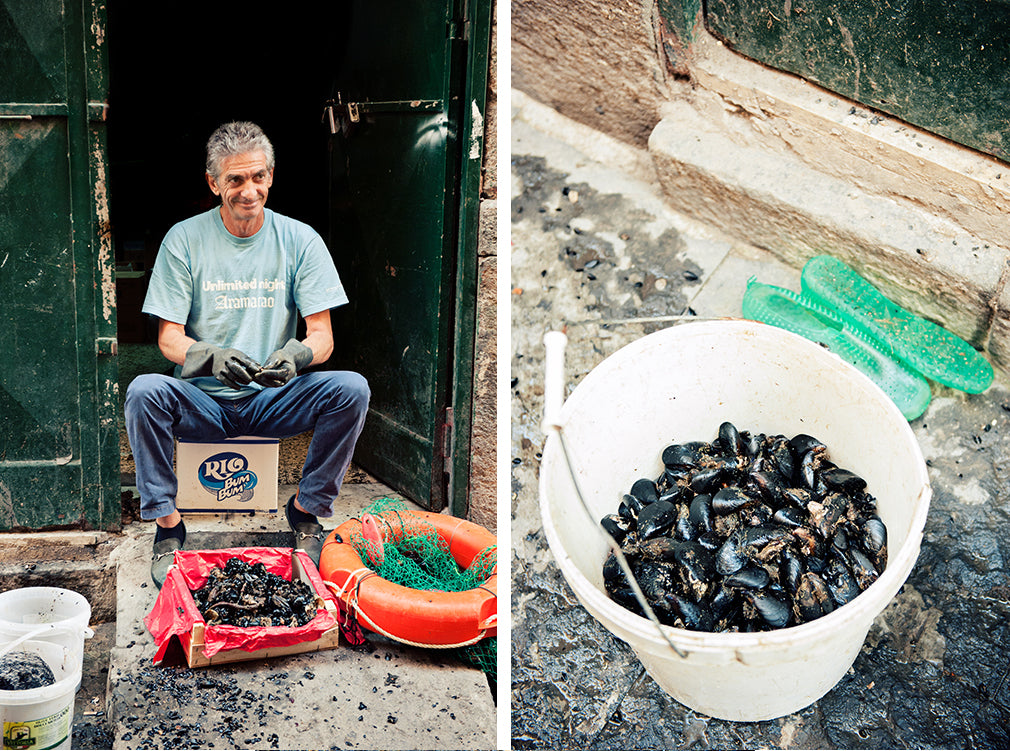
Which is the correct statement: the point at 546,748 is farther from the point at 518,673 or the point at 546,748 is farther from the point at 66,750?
the point at 66,750

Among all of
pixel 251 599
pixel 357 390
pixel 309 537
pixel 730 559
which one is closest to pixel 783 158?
pixel 730 559

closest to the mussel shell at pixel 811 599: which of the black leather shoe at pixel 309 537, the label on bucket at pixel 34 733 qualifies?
the black leather shoe at pixel 309 537

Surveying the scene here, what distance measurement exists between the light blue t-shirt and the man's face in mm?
51

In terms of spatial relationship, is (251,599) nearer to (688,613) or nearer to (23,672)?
(23,672)

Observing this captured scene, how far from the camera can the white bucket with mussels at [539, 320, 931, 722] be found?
6.88ft

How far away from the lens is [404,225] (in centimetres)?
360

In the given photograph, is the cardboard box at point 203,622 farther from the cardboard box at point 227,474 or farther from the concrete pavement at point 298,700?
the cardboard box at point 227,474

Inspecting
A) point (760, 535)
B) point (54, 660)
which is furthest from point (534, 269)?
point (54, 660)

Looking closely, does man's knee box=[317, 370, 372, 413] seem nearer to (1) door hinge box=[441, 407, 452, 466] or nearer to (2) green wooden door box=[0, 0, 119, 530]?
(1) door hinge box=[441, 407, 452, 466]

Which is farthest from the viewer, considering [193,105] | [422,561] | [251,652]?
[193,105]

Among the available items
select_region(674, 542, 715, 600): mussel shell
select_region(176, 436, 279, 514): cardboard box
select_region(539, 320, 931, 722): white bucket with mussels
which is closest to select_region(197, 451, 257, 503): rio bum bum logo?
select_region(176, 436, 279, 514): cardboard box

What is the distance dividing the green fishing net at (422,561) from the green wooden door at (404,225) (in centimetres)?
32

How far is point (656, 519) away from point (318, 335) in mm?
1515

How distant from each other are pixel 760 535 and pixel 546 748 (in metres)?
0.96
